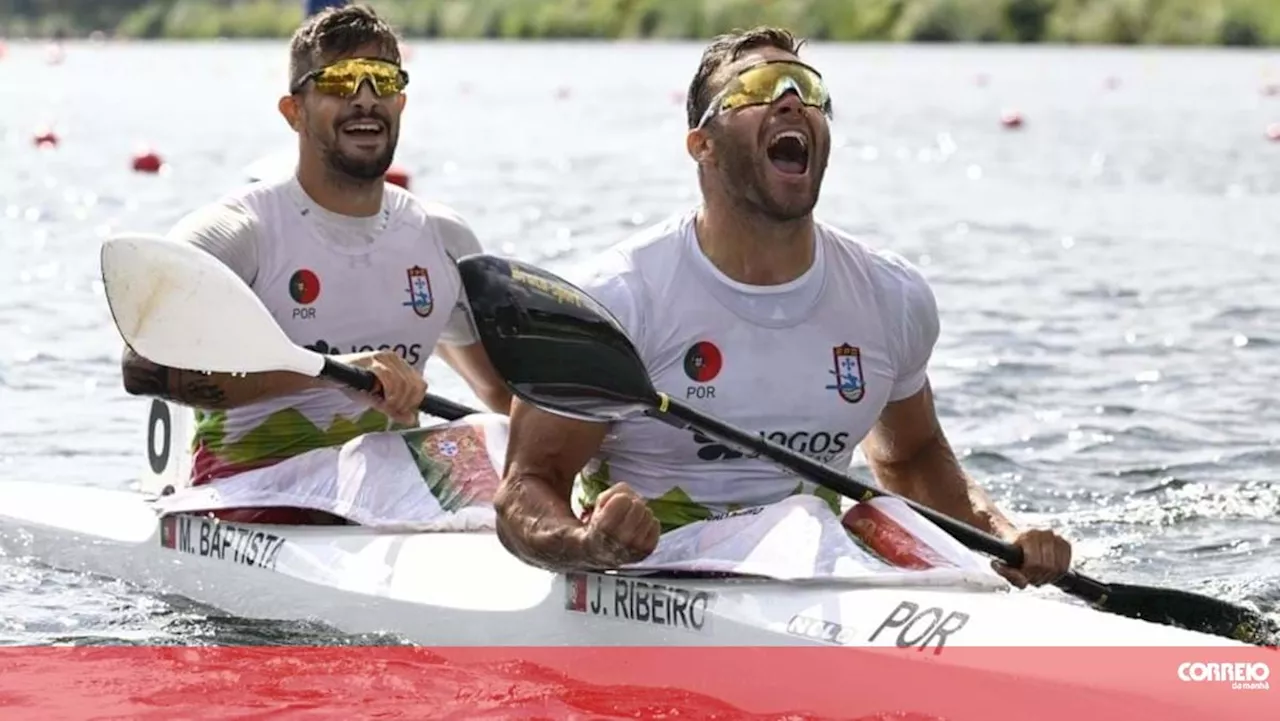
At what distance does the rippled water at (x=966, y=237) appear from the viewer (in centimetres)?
826

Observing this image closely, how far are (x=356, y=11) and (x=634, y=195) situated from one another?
1415cm

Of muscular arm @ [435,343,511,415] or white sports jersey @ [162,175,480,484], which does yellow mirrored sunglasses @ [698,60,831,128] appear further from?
muscular arm @ [435,343,511,415]

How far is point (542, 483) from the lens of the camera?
17.0 ft

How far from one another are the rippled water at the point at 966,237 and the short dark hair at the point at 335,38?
1.61 metres

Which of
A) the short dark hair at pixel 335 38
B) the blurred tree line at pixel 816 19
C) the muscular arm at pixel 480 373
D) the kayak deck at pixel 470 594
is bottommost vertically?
the kayak deck at pixel 470 594

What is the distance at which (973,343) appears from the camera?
Answer: 12305 mm

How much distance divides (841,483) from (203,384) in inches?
80.7

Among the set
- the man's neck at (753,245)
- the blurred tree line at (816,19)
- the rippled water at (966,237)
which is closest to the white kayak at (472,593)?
the rippled water at (966,237)

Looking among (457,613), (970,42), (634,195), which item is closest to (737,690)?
(457,613)

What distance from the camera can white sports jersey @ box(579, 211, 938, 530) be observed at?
534 cm

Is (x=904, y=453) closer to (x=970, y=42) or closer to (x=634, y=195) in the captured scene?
(x=634, y=195)

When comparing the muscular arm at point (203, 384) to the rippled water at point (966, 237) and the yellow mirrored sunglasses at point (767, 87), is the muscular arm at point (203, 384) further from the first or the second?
the yellow mirrored sunglasses at point (767, 87)

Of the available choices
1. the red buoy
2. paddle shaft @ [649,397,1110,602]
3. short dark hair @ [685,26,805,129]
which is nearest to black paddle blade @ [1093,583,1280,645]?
paddle shaft @ [649,397,1110,602]

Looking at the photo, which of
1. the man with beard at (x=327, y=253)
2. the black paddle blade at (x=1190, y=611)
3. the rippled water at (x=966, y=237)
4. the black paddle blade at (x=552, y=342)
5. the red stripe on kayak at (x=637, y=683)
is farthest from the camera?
the rippled water at (x=966, y=237)
